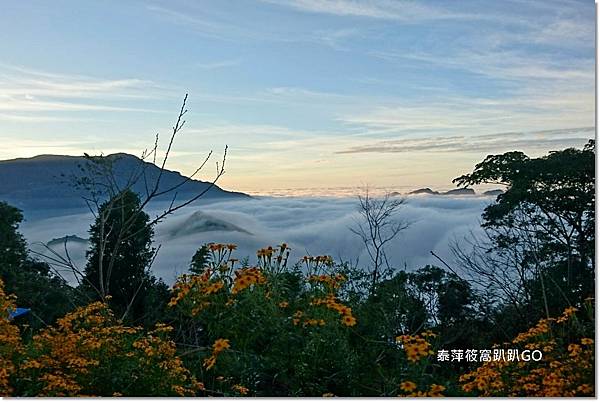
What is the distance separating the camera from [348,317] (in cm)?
281

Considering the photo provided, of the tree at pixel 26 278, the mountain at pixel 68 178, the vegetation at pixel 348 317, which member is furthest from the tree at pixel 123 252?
the tree at pixel 26 278

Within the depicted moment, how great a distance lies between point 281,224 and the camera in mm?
3814

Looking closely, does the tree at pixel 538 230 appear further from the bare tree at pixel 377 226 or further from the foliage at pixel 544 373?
the foliage at pixel 544 373

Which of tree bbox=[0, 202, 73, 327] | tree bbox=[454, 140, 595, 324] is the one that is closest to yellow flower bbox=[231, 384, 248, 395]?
tree bbox=[454, 140, 595, 324]

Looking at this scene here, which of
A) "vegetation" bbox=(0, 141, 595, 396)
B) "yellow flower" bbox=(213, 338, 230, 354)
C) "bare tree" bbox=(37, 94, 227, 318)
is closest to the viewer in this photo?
"yellow flower" bbox=(213, 338, 230, 354)

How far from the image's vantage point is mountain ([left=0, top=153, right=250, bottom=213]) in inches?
157

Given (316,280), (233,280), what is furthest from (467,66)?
(233,280)

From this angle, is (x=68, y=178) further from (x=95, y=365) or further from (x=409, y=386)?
(x=409, y=386)

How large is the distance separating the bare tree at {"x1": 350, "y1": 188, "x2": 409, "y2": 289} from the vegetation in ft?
0.04

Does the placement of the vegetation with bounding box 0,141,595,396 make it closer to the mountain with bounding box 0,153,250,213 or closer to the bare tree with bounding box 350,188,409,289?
the bare tree with bounding box 350,188,409,289

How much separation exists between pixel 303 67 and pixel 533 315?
6.13 ft

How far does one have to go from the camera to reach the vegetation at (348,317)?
285 centimetres

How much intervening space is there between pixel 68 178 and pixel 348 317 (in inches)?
80.5

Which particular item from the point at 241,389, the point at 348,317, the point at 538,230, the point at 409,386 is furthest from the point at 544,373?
the point at 538,230
